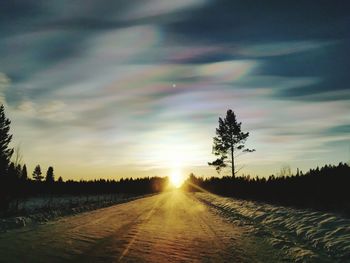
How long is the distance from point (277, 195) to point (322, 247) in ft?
61.4

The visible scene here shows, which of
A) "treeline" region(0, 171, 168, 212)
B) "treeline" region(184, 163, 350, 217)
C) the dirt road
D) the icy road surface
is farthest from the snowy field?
"treeline" region(0, 171, 168, 212)

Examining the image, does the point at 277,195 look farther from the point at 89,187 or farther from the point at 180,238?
the point at 89,187

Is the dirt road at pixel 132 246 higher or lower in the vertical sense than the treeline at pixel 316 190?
lower

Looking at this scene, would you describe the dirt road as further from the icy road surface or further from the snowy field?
the snowy field

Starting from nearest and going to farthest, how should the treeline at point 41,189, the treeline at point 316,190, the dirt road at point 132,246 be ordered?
the dirt road at point 132,246 → the treeline at point 316,190 → the treeline at point 41,189

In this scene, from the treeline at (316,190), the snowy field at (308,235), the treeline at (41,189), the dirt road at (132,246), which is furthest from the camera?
the treeline at (41,189)

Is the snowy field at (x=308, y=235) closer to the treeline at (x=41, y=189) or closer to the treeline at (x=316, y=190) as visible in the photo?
the treeline at (x=316, y=190)

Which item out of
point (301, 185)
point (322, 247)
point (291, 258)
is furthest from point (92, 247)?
point (301, 185)

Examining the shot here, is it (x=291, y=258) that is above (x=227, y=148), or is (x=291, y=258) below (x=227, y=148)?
below

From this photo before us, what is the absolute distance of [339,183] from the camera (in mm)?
20906

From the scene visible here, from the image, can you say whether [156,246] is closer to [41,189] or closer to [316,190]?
[316,190]

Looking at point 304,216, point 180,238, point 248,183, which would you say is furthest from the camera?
point 248,183

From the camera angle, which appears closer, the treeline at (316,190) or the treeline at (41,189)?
the treeline at (316,190)

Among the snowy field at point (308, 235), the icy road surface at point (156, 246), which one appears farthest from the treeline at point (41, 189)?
the snowy field at point (308, 235)
